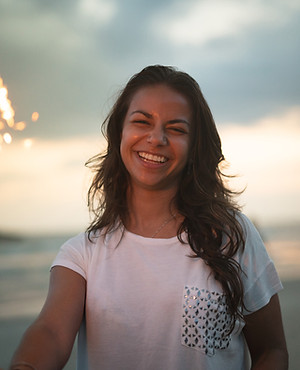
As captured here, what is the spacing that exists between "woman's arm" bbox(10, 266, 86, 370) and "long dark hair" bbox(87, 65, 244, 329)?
25 centimetres

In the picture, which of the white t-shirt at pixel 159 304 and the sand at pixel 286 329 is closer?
the white t-shirt at pixel 159 304

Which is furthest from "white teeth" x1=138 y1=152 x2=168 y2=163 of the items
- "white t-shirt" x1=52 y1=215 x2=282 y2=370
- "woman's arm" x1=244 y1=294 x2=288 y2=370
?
"woman's arm" x1=244 y1=294 x2=288 y2=370

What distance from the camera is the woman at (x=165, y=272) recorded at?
1744 millimetres

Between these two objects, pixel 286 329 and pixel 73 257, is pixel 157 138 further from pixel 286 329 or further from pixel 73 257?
pixel 286 329

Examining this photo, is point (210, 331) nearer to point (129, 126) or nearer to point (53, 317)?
point (53, 317)

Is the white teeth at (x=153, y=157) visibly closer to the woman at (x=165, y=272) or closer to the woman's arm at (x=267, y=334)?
the woman at (x=165, y=272)

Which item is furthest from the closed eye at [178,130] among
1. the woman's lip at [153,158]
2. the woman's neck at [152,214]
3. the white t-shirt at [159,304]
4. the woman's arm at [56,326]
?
the woman's arm at [56,326]

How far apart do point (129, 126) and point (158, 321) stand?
777mm

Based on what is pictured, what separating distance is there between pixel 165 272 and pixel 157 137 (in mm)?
514

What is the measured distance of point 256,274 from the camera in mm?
1823

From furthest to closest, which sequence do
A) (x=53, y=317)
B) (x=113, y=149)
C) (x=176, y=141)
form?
1. (x=113, y=149)
2. (x=176, y=141)
3. (x=53, y=317)

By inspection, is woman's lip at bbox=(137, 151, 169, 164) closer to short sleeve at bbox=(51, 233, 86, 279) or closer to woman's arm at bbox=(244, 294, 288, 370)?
short sleeve at bbox=(51, 233, 86, 279)

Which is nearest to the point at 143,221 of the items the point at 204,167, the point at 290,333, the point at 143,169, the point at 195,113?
the point at 143,169

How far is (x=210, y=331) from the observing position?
1.75 metres
